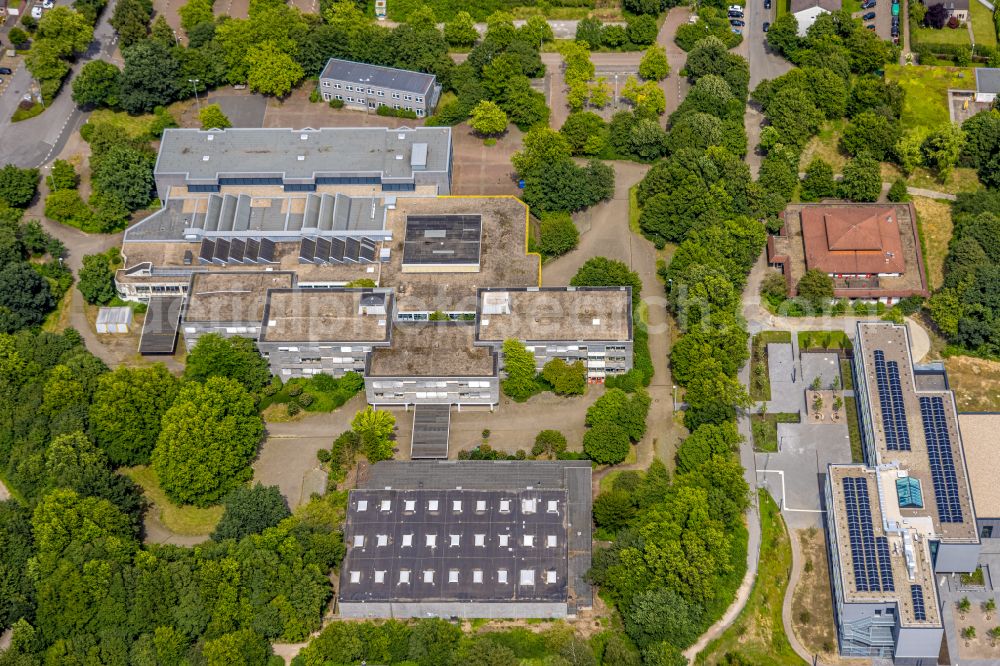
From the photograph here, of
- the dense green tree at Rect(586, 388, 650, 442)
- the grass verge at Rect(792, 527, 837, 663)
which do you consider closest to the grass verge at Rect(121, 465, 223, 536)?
the dense green tree at Rect(586, 388, 650, 442)

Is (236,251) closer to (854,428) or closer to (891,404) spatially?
(854,428)

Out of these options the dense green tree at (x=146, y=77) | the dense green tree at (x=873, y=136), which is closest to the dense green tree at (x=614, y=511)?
the dense green tree at (x=873, y=136)

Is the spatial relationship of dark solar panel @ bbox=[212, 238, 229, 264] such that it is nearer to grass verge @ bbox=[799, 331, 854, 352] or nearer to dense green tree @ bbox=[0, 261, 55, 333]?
dense green tree @ bbox=[0, 261, 55, 333]

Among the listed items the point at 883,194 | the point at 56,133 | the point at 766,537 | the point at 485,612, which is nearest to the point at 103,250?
the point at 56,133

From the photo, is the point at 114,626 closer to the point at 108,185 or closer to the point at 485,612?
the point at 485,612

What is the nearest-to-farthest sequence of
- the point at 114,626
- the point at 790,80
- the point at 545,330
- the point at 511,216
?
the point at 114,626 < the point at 545,330 < the point at 511,216 < the point at 790,80

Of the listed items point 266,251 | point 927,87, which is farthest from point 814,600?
point 927,87

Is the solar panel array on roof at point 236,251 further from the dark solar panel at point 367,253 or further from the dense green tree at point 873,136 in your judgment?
the dense green tree at point 873,136
